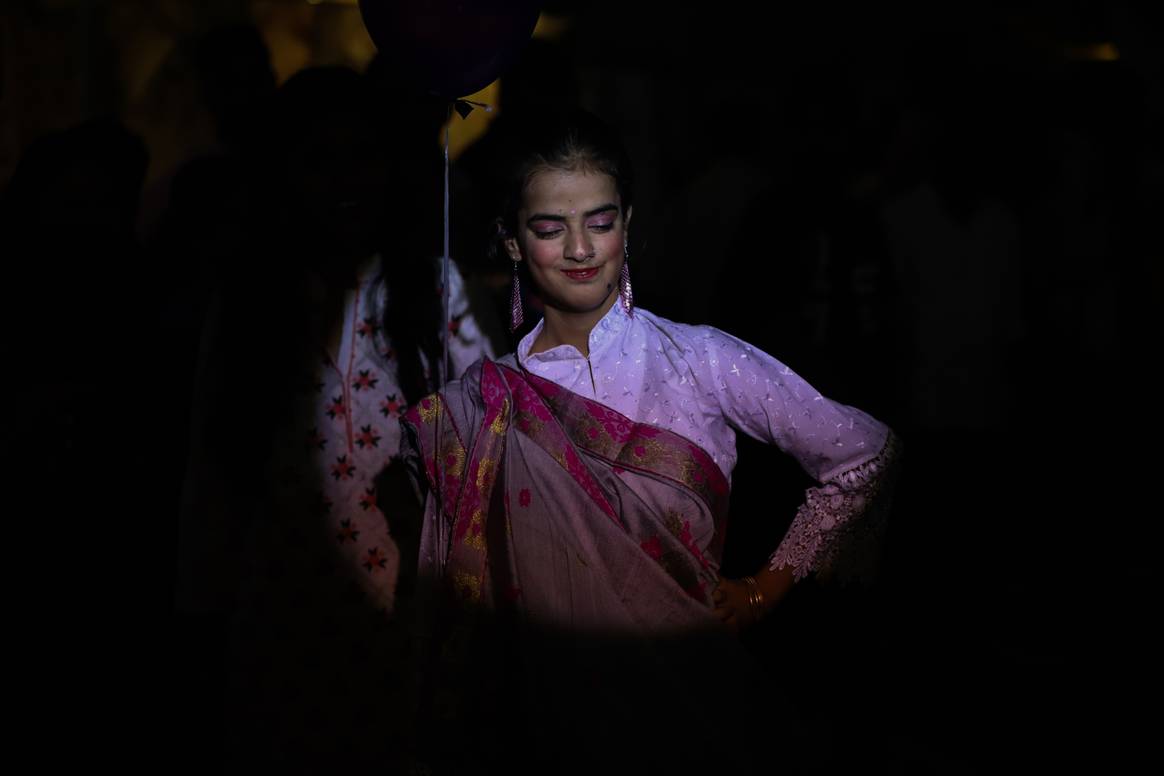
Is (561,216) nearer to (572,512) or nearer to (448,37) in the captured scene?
(448,37)

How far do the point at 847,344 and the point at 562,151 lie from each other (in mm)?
1447

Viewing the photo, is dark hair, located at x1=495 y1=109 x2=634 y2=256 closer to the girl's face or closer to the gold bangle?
the girl's face

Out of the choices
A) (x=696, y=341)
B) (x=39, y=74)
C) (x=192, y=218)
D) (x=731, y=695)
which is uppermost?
(x=39, y=74)

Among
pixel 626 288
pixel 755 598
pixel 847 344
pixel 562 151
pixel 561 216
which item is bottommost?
pixel 755 598

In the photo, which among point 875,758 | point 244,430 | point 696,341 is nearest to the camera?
point 696,341

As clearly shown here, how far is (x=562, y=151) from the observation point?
5.81ft

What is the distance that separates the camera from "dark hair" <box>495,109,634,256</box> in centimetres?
177

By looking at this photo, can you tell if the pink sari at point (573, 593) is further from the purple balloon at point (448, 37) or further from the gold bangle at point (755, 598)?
the purple balloon at point (448, 37)

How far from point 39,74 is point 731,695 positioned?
4726 mm

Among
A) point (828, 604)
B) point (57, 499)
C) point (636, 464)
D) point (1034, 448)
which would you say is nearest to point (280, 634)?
point (636, 464)

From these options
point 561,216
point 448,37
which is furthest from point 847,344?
point 448,37

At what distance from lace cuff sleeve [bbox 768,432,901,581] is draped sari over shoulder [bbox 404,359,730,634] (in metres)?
0.14

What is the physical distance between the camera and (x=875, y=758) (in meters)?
2.96

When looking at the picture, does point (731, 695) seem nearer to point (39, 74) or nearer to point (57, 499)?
point (57, 499)
